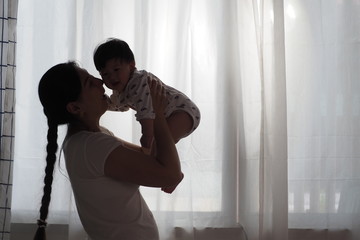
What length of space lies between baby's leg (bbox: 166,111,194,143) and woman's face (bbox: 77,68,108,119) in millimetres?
273

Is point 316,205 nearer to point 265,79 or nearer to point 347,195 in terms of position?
point 347,195

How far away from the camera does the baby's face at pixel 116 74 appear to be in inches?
64.6

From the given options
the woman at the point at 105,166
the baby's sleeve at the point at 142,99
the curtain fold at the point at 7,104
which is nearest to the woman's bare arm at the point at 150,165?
the woman at the point at 105,166

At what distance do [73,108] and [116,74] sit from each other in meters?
0.26

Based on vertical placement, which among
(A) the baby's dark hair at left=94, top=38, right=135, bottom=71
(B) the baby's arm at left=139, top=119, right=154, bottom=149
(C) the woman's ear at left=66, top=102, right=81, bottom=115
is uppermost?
(A) the baby's dark hair at left=94, top=38, right=135, bottom=71

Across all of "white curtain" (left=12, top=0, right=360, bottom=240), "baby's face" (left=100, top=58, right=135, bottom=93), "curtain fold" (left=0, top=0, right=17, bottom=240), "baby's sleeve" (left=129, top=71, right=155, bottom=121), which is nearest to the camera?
"baby's sleeve" (left=129, top=71, right=155, bottom=121)

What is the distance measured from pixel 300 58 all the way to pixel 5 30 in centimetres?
128

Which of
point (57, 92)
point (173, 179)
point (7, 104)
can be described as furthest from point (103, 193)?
point (7, 104)

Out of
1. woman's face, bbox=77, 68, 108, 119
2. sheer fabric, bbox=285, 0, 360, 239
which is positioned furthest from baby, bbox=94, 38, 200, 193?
sheer fabric, bbox=285, 0, 360, 239

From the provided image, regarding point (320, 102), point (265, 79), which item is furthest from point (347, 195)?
point (265, 79)

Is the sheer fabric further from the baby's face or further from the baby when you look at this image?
the baby's face

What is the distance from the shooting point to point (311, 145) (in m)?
2.29

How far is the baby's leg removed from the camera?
166 cm

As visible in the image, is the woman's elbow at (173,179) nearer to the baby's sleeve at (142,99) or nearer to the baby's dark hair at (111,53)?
the baby's sleeve at (142,99)
